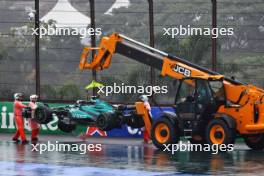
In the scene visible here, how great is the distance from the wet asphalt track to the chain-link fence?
155 inches

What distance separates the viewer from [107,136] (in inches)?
1069

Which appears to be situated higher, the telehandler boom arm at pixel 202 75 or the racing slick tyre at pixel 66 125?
the telehandler boom arm at pixel 202 75

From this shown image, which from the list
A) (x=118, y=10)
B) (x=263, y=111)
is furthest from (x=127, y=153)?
(x=118, y=10)

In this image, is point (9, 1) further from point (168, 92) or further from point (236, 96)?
point (236, 96)

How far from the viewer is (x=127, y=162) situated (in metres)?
18.8

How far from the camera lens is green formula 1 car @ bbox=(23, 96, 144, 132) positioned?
23.6m

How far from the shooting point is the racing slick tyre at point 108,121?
925 inches
